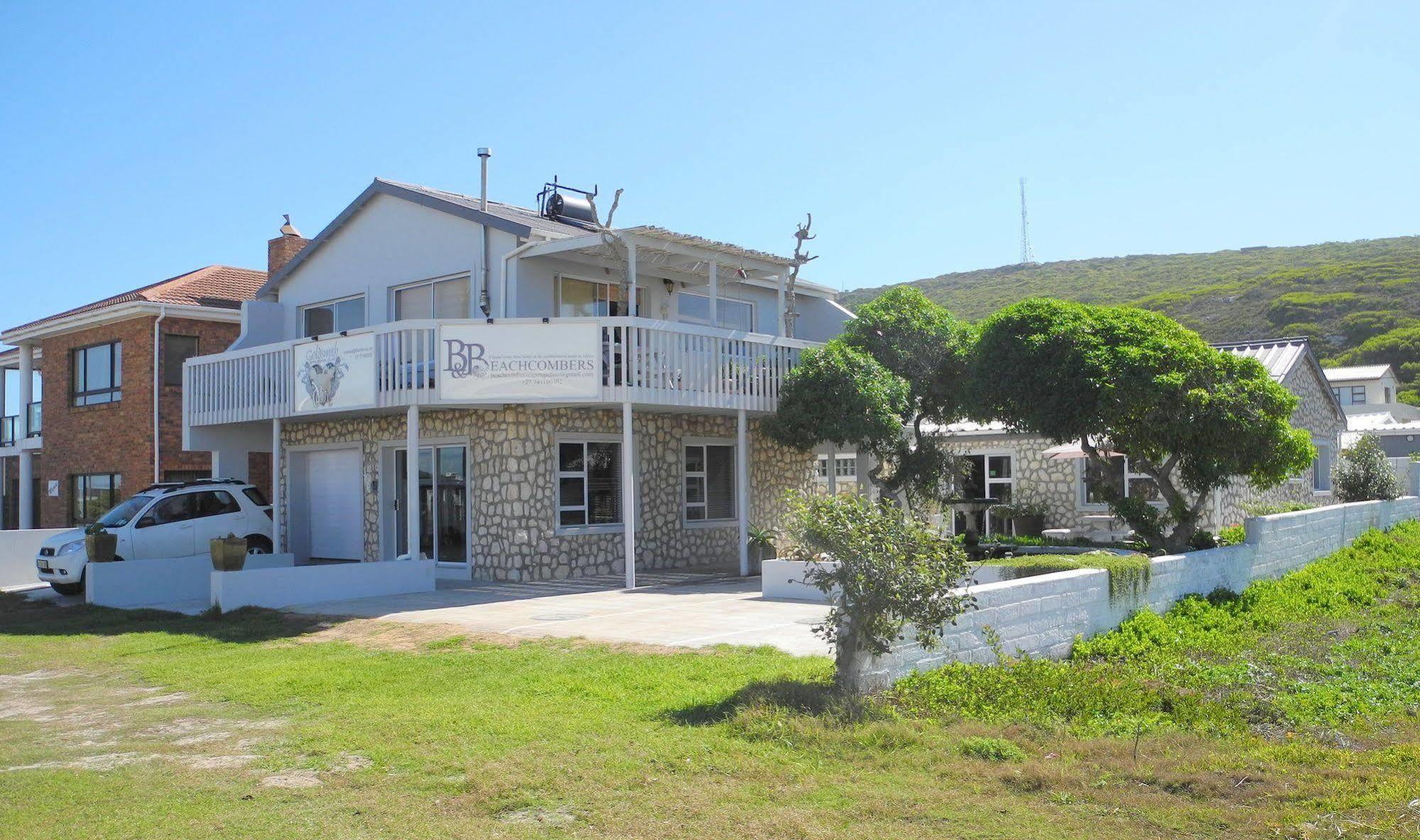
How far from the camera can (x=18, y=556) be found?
76.2ft

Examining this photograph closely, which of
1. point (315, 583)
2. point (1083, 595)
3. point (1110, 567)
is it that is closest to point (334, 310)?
point (315, 583)

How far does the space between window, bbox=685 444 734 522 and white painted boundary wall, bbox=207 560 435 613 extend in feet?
19.6

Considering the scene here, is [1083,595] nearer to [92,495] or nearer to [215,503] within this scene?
[215,503]

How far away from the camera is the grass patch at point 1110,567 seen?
42.3ft

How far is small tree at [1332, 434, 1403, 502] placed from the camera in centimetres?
2302

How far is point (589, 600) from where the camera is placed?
16.2m

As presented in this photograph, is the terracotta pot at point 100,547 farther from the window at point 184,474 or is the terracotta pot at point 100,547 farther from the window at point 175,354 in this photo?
the window at point 175,354

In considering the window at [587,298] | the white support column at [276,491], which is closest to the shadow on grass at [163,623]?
the white support column at [276,491]

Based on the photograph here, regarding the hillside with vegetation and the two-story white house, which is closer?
the two-story white house

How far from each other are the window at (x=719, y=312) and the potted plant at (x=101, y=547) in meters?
11.0

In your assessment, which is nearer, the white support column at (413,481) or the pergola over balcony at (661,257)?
the white support column at (413,481)

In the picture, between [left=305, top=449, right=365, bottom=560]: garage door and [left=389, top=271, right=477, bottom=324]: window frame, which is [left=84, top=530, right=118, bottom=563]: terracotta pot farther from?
[left=389, top=271, right=477, bottom=324]: window frame

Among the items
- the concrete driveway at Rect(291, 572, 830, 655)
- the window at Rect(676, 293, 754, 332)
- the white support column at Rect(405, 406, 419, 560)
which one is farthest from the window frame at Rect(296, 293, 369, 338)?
the concrete driveway at Rect(291, 572, 830, 655)

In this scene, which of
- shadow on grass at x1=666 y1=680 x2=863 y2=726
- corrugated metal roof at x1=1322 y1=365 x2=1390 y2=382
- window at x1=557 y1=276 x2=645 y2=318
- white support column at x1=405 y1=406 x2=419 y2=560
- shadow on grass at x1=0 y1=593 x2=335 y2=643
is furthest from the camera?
corrugated metal roof at x1=1322 y1=365 x2=1390 y2=382
